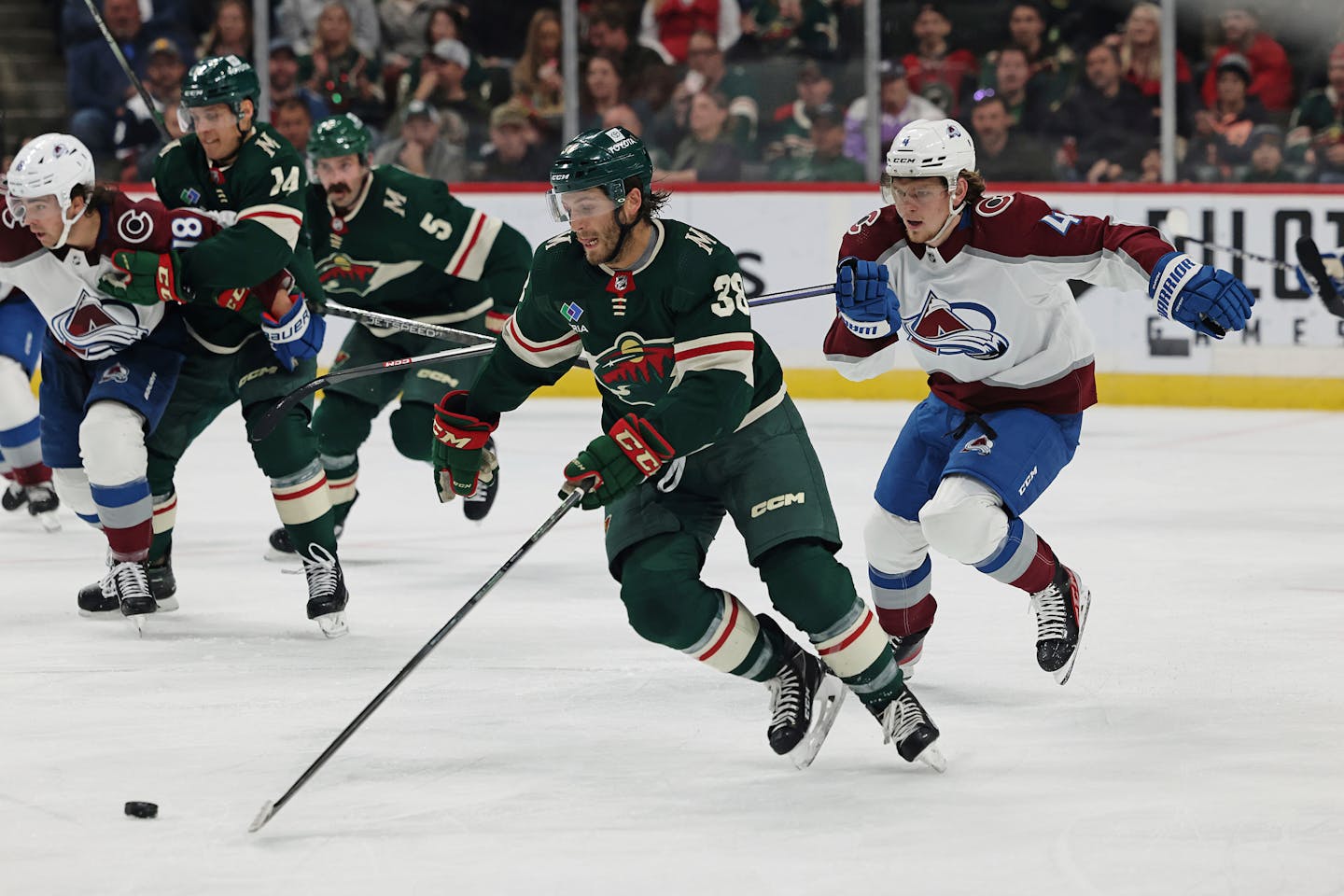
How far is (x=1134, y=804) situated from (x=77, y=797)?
169 cm

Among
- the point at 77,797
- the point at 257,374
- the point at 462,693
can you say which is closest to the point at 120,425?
the point at 257,374

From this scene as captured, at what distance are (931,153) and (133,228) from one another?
1843mm

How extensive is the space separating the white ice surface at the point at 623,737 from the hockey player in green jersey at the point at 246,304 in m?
0.30

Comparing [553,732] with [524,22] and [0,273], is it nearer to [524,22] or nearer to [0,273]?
[0,273]

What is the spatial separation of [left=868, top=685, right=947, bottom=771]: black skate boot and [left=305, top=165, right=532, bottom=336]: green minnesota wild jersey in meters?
2.64

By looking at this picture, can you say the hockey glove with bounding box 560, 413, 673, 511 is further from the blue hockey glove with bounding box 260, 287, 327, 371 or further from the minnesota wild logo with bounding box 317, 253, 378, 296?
the minnesota wild logo with bounding box 317, 253, 378, 296

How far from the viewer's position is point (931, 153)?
3.69 meters

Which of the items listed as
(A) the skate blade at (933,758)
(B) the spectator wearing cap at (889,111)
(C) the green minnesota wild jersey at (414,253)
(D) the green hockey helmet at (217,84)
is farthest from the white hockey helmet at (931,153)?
(B) the spectator wearing cap at (889,111)

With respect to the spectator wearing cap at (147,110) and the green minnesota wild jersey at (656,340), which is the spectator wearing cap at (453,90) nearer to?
the spectator wearing cap at (147,110)

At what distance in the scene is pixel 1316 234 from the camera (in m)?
8.02

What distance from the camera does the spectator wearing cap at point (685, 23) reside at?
351 inches

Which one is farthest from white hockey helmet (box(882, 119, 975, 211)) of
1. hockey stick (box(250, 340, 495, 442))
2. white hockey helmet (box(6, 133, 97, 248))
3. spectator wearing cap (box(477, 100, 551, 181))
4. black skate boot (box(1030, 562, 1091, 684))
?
spectator wearing cap (box(477, 100, 551, 181))

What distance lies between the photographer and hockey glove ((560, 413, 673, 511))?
3.11m

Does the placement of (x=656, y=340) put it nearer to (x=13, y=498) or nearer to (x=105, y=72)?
(x=13, y=498)
